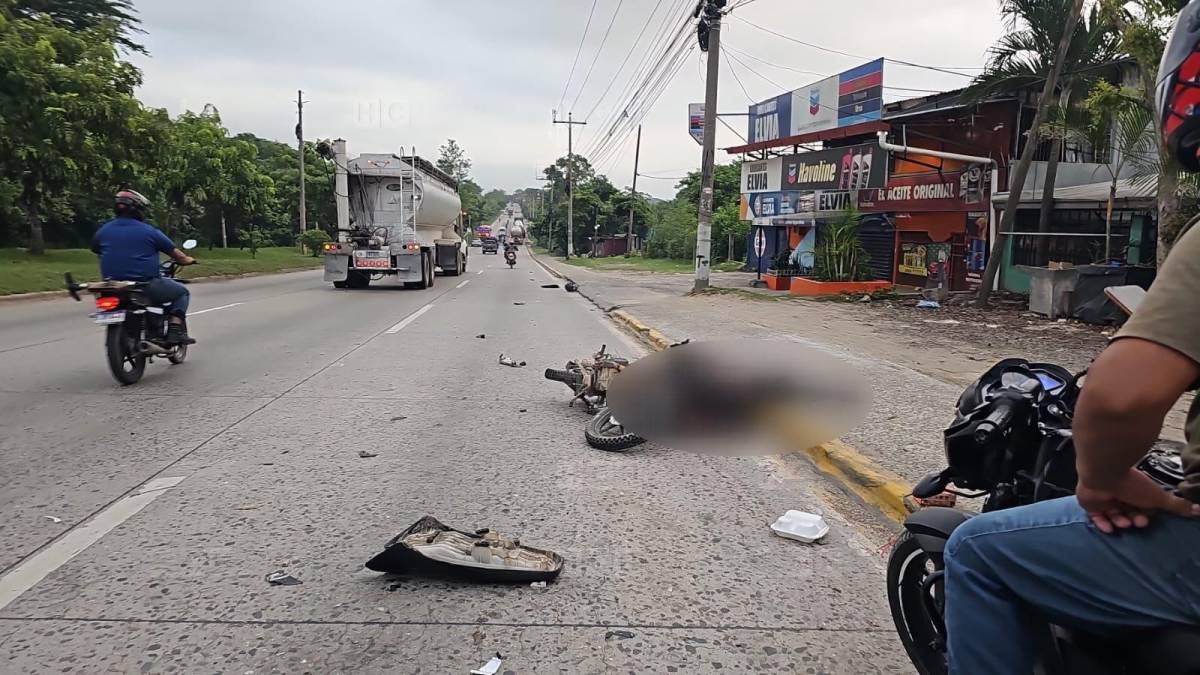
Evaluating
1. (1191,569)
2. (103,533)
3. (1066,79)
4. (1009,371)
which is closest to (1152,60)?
(1066,79)

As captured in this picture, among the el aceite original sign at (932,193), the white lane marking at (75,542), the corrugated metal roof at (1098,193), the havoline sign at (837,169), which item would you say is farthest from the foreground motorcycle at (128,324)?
the havoline sign at (837,169)

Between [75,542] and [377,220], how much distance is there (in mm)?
20255

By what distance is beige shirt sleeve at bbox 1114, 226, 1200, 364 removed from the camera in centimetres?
160

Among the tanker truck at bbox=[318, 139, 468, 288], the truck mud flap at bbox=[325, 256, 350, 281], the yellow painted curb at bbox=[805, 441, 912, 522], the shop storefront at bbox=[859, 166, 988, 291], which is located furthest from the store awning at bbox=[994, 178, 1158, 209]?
the truck mud flap at bbox=[325, 256, 350, 281]

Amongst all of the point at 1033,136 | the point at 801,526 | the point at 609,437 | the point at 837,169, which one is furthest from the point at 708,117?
the point at 801,526

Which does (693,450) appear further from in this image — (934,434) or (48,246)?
(48,246)

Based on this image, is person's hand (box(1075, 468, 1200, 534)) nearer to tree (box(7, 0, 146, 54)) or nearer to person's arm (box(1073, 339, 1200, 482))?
person's arm (box(1073, 339, 1200, 482))

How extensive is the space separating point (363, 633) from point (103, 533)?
1.86 meters

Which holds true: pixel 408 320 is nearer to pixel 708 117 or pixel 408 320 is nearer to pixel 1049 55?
pixel 708 117

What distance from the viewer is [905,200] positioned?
21219mm

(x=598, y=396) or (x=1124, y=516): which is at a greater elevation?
(x=1124, y=516)

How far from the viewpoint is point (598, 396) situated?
23.4 feet

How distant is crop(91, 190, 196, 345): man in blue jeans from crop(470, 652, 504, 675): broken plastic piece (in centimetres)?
676

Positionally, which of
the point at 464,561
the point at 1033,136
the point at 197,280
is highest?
the point at 1033,136
